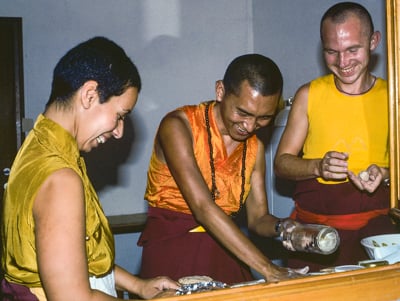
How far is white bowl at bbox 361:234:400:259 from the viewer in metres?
1.28

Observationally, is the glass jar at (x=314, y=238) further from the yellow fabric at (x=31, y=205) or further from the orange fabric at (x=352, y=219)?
the yellow fabric at (x=31, y=205)

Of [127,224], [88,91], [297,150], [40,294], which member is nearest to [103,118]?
[88,91]

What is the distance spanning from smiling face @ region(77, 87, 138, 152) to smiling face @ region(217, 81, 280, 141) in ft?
1.65

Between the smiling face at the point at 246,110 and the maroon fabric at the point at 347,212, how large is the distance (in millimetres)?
284

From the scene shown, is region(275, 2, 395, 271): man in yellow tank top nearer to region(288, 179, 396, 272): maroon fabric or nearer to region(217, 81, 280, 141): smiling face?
region(288, 179, 396, 272): maroon fabric

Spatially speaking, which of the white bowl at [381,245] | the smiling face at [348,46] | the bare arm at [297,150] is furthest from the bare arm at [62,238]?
the smiling face at [348,46]

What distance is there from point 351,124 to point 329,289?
695 mm

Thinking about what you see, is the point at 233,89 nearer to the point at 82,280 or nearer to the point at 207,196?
the point at 207,196

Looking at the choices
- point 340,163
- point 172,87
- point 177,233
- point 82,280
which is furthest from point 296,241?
point 172,87

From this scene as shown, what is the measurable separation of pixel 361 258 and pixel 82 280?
3.07 feet

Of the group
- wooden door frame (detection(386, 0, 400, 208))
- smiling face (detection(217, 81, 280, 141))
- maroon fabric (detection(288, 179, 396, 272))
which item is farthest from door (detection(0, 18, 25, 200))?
wooden door frame (detection(386, 0, 400, 208))

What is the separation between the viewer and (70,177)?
92 centimetres

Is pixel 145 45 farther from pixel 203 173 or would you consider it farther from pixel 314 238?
pixel 314 238

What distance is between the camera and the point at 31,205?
92 cm
